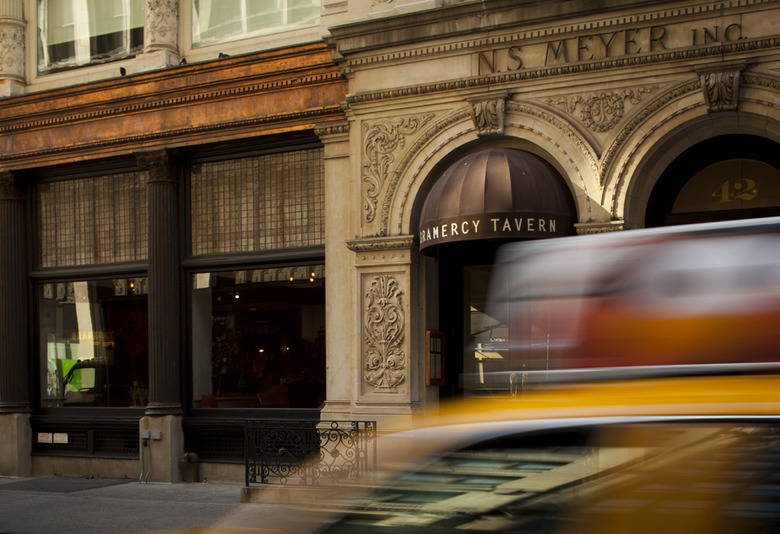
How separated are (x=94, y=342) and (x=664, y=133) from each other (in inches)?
401

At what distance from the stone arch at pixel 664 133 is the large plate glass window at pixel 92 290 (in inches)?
316

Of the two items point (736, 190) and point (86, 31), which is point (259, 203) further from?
point (736, 190)

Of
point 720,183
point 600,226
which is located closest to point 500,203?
point 600,226

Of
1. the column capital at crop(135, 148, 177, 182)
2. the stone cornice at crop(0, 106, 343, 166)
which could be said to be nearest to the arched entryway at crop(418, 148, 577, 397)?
the stone cornice at crop(0, 106, 343, 166)

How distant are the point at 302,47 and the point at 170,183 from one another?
10.5 feet

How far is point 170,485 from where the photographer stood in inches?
550

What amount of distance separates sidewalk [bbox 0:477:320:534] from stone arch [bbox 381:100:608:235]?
4.41 meters

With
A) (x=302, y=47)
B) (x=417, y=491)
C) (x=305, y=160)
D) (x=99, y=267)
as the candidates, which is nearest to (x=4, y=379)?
(x=99, y=267)

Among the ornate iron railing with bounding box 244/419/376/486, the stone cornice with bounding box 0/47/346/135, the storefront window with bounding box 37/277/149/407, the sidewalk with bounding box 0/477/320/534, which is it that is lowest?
the sidewalk with bounding box 0/477/320/534

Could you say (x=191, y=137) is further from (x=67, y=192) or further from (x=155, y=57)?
(x=67, y=192)

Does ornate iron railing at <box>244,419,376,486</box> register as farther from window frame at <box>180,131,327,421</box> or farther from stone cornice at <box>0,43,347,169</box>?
stone cornice at <box>0,43,347,169</box>

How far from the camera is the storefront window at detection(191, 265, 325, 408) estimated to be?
13883mm

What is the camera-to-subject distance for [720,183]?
11781mm

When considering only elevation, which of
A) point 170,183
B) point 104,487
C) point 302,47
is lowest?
point 104,487
